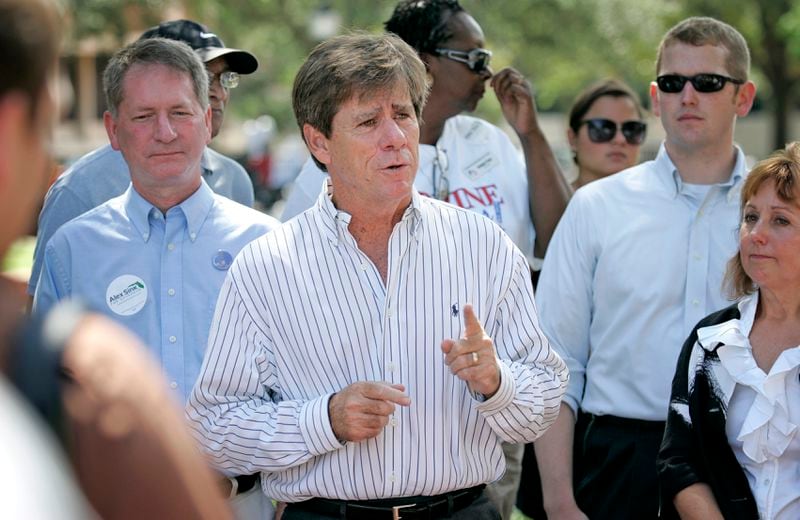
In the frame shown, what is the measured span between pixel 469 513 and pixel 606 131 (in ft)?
11.3

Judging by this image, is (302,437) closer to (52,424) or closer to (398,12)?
(52,424)

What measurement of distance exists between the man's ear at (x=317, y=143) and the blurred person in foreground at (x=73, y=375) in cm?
222

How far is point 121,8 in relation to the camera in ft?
62.2

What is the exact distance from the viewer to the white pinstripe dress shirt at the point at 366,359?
343 cm

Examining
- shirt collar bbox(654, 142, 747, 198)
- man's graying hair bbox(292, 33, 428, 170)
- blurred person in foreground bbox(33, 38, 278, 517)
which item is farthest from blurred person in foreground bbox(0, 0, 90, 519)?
shirt collar bbox(654, 142, 747, 198)

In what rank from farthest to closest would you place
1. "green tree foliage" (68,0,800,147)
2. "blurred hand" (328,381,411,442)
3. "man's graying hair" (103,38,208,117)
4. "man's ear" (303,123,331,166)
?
"green tree foliage" (68,0,800,147) → "man's graying hair" (103,38,208,117) → "man's ear" (303,123,331,166) → "blurred hand" (328,381,411,442)

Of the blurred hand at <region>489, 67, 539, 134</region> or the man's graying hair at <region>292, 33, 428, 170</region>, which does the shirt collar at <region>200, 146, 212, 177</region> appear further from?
the man's graying hair at <region>292, 33, 428, 170</region>

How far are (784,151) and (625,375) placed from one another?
1.07 meters

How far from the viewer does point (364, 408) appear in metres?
3.25

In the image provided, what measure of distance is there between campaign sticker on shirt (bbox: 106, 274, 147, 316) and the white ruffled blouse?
6.79ft

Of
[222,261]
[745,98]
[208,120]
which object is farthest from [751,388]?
[208,120]

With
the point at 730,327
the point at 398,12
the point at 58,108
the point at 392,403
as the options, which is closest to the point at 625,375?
the point at 730,327

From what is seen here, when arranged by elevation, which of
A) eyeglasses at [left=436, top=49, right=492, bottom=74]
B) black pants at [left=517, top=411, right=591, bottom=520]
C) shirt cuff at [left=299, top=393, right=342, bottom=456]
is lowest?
black pants at [left=517, top=411, right=591, bottom=520]

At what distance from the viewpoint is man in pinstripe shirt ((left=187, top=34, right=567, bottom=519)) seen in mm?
3422
